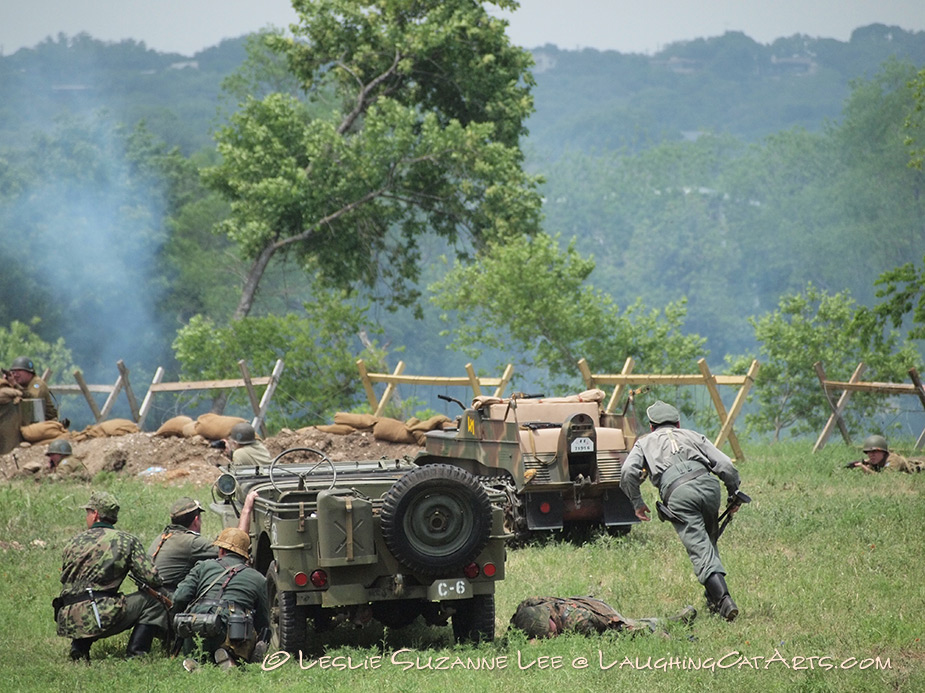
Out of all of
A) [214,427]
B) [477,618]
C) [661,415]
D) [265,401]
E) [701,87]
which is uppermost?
[701,87]

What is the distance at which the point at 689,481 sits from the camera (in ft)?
31.7

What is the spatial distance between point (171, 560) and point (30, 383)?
14044mm

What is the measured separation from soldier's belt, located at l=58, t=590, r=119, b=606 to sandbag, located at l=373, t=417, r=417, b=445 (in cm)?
1238

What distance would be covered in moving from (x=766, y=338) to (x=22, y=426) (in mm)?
19691

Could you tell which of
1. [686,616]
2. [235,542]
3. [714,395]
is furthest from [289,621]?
[714,395]

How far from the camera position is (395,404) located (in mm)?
30797

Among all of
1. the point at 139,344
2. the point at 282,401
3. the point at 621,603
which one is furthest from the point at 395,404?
the point at 139,344

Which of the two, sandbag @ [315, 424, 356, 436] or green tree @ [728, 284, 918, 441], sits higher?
sandbag @ [315, 424, 356, 436]

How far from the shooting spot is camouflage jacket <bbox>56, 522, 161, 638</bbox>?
8867mm

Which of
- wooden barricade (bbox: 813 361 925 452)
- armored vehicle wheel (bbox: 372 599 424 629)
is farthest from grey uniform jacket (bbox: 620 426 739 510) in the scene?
wooden barricade (bbox: 813 361 925 452)

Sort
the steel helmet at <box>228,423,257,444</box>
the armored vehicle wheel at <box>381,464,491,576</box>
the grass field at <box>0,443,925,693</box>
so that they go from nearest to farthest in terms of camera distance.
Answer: the grass field at <box>0,443,925,693</box>
the armored vehicle wheel at <box>381,464,491,576</box>
the steel helmet at <box>228,423,257,444</box>

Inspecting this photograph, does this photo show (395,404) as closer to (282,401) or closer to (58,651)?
(282,401)

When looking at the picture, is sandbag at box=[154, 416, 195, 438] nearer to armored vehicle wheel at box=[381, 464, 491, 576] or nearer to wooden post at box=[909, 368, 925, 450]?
wooden post at box=[909, 368, 925, 450]

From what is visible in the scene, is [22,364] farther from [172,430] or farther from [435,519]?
[435,519]
